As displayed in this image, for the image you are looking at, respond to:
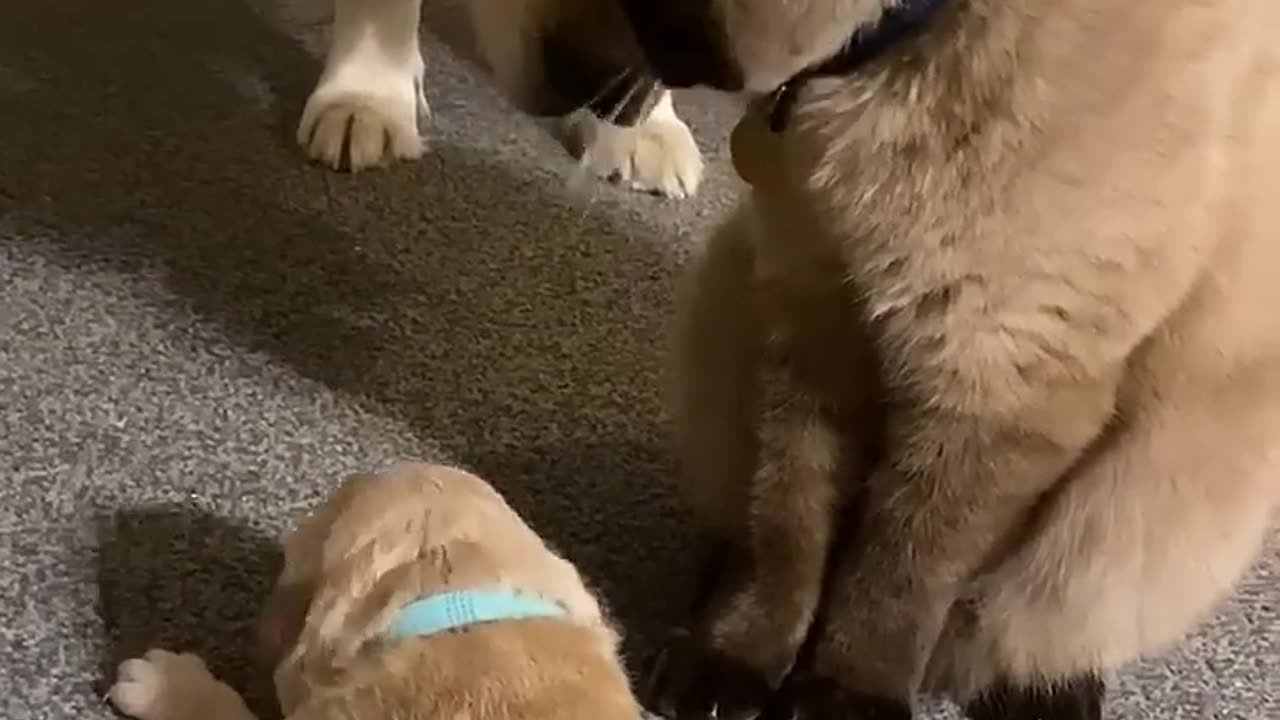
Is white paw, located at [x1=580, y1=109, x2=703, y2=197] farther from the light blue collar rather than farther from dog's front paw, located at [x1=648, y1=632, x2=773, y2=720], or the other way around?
the light blue collar

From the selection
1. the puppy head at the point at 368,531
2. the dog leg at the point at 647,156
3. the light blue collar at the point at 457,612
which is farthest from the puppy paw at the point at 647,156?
the light blue collar at the point at 457,612

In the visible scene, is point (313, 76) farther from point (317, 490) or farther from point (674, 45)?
point (674, 45)

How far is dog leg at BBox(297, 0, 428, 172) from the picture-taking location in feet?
5.65

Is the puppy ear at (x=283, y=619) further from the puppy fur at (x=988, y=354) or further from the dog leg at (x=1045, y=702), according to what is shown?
the dog leg at (x=1045, y=702)

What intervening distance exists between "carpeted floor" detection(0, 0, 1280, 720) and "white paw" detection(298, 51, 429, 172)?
0.02m

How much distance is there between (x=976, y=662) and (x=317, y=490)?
49 cm

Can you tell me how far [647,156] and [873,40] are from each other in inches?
29.0

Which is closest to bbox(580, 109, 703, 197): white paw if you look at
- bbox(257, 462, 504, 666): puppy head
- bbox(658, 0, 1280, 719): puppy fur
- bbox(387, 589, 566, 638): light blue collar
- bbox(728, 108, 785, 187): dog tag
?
bbox(658, 0, 1280, 719): puppy fur

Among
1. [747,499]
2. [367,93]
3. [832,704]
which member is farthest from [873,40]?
[367,93]

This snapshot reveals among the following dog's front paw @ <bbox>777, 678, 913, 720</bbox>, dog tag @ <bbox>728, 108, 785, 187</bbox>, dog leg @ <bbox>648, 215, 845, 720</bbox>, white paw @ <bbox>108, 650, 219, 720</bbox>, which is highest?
dog tag @ <bbox>728, 108, 785, 187</bbox>

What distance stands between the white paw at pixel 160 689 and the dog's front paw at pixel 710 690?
294 mm

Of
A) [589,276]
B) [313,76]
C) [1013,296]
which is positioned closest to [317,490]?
[589,276]

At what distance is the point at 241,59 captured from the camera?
1894 millimetres

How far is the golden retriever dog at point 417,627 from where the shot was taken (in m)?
0.92
